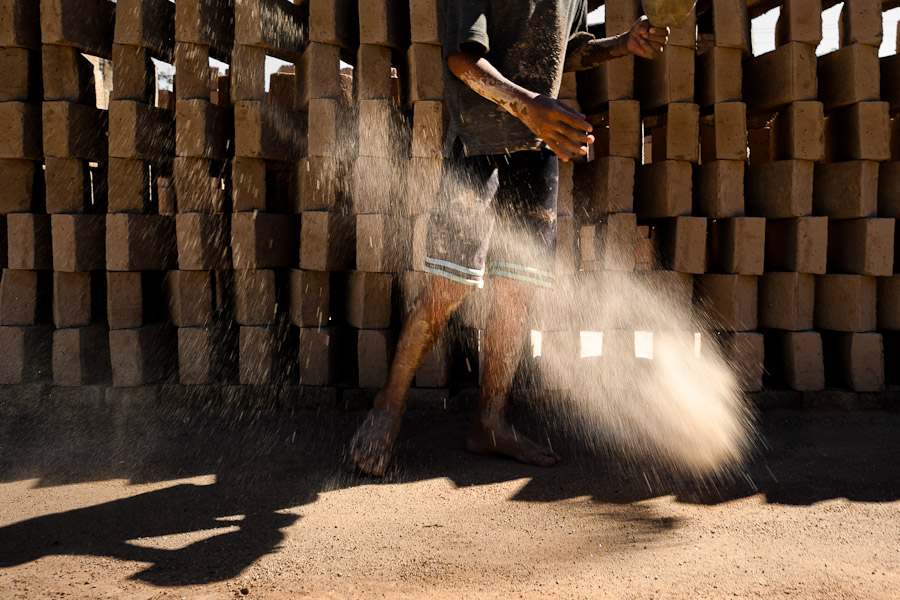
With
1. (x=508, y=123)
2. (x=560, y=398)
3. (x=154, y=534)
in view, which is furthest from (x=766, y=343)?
(x=154, y=534)

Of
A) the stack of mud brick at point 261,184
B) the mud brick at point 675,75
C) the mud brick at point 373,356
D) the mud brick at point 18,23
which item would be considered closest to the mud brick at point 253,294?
the stack of mud brick at point 261,184

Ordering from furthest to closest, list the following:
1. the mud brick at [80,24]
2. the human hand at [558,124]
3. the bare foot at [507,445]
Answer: the mud brick at [80,24], the bare foot at [507,445], the human hand at [558,124]

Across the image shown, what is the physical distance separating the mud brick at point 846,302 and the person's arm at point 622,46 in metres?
1.30

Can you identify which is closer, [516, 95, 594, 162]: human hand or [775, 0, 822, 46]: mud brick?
[516, 95, 594, 162]: human hand

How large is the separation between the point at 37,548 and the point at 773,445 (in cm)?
232

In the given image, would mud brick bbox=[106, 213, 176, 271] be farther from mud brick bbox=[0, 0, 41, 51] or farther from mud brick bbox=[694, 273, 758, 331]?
mud brick bbox=[694, 273, 758, 331]

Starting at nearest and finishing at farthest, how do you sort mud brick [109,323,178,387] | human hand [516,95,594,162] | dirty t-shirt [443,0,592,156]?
human hand [516,95,594,162]
dirty t-shirt [443,0,592,156]
mud brick [109,323,178,387]

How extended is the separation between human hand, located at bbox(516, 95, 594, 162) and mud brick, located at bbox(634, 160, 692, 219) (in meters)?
1.06

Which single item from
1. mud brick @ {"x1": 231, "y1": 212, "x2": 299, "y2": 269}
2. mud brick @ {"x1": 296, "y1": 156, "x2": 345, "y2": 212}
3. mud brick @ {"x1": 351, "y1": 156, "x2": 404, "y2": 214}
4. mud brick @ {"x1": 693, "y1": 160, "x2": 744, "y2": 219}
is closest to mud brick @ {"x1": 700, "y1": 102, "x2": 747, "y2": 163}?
mud brick @ {"x1": 693, "y1": 160, "x2": 744, "y2": 219}

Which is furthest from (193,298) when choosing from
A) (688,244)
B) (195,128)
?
(688,244)

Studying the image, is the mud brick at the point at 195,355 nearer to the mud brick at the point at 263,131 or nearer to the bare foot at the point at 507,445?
the mud brick at the point at 263,131

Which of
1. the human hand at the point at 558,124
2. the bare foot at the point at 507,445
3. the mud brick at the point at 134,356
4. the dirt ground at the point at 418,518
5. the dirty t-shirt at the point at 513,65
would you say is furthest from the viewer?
the mud brick at the point at 134,356

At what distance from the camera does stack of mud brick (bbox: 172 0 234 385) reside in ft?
8.36

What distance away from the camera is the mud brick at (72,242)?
2.55 metres
